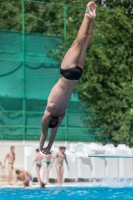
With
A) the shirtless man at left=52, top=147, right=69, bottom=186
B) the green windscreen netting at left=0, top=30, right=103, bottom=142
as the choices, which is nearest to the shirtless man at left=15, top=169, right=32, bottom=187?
the shirtless man at left=52, top=147, right=69, bottom=186

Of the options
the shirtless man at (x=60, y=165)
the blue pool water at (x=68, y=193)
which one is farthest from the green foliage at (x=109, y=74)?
the blue pool water at (x=68, y=193)

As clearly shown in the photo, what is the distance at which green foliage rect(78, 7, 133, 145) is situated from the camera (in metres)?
29.5

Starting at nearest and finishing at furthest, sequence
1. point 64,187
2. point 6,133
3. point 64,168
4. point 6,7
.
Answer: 1. point 64,187
2. point 64,168
3. point 6,133
4. point 6,7

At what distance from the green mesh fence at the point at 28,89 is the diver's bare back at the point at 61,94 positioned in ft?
58.2

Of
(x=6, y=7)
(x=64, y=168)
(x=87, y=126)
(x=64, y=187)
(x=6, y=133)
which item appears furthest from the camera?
(x=6, y=7)

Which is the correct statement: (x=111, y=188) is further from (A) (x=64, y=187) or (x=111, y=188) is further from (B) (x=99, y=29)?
(B) (x=99, y=29)

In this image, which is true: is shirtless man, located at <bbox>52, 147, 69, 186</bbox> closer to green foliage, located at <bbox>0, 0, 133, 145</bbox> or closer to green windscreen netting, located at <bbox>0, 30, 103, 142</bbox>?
green windscreen netting, located at <bbox>0, 30, 103, 142</bbox>

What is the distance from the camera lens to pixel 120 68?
29.6 metres

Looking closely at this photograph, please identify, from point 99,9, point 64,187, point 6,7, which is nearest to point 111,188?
point 64,187

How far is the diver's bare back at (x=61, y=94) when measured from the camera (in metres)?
9.12

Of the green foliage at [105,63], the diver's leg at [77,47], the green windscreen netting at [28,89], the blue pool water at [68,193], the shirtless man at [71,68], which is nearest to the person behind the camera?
the shirtless man at [71,68]

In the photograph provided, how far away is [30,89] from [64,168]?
16.9 ft

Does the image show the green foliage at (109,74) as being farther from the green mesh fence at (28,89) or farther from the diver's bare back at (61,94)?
the diver's bare back at (61,94)

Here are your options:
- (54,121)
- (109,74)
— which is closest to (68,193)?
(109,74)
